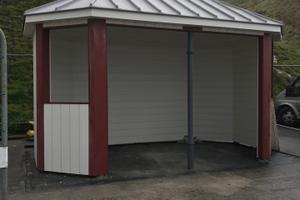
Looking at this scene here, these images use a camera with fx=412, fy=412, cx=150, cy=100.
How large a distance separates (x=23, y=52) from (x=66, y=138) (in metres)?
9.05

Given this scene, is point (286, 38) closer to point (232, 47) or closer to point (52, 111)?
point (232, 47)

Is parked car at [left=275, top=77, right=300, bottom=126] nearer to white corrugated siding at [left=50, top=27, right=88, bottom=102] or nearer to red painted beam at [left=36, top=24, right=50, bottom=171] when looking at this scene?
white corrugated siding at [left=50, top=27, right=88, bottom=102]

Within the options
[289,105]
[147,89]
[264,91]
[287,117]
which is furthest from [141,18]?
[287,117]

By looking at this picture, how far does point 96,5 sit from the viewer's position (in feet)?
21.5

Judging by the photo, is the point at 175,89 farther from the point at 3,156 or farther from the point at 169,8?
the point at 3,156

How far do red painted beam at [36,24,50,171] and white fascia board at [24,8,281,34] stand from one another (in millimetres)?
293

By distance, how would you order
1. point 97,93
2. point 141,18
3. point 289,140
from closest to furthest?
point 97,93, point 141,18, point 289,140

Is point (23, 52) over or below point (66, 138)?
over

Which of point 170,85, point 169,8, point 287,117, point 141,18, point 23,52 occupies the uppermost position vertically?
point 169,8

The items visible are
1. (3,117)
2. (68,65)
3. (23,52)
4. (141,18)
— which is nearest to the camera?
(3,117)

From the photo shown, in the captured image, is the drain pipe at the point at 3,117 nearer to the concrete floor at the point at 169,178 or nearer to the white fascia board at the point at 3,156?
the white fascia board at the point at 3,156

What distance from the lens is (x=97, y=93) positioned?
263 inches

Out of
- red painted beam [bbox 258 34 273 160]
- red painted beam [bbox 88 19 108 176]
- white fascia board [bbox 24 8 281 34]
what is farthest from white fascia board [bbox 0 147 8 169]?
red painted beam [bbox 258 34 273 160]

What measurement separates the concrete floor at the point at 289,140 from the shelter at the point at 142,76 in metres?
0.88
